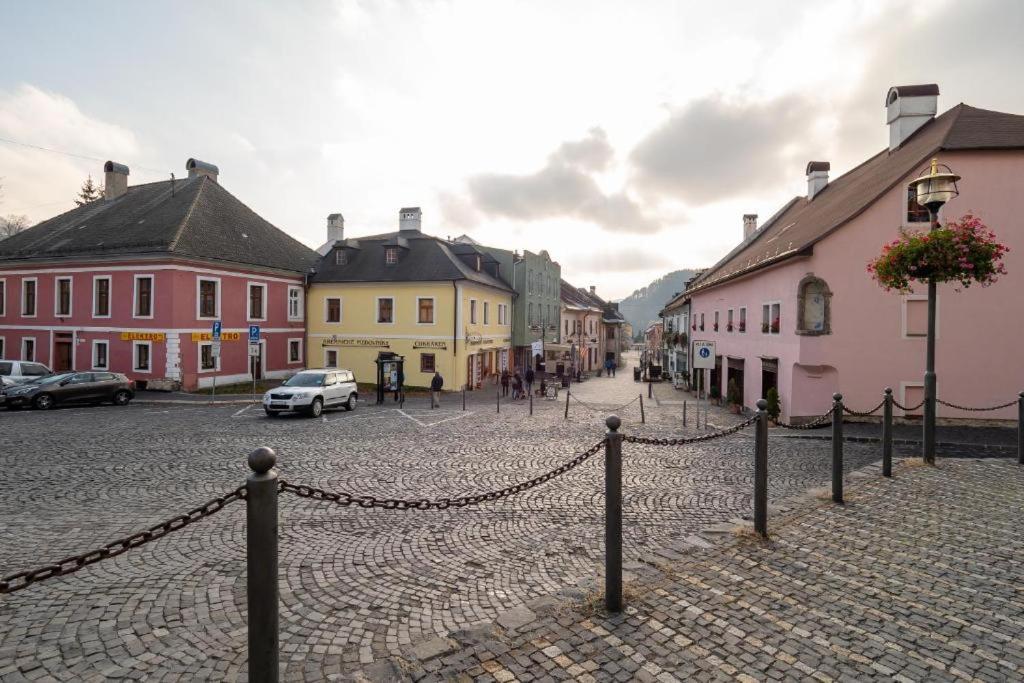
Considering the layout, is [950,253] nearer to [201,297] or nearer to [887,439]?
[887,439]

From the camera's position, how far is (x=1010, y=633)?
13.9 feet

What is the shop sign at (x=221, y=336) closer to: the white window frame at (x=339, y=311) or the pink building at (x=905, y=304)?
the white window frame at (x=339, y=311)

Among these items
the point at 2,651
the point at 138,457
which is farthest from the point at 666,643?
Result: the point at 138,457

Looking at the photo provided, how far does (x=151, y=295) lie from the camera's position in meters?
25.4

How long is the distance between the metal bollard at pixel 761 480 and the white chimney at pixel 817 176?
24.4m

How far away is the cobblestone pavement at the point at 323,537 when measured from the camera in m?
4.21

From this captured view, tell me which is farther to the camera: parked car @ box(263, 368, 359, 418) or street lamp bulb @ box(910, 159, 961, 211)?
parked car @ box(263, 368, 359, 418)

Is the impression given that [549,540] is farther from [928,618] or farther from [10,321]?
[10,321]

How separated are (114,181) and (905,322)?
43.0 meters

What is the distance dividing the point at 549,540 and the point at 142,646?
13.8ft

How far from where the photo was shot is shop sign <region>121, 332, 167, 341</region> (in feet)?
82.4

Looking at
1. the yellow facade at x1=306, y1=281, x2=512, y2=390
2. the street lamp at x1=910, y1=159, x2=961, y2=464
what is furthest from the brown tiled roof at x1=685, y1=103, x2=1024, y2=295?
the yellow facade at x1=306, y1=281, x2=512, y2=390

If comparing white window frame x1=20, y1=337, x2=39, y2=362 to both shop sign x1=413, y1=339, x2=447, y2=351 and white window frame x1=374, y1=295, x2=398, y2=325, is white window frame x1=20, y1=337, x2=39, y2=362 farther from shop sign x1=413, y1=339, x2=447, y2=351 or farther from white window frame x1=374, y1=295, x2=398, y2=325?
shop sign x1=413, y1=339, x2=447, y2=351

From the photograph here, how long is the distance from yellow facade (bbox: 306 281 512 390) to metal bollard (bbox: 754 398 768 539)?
931 inches
